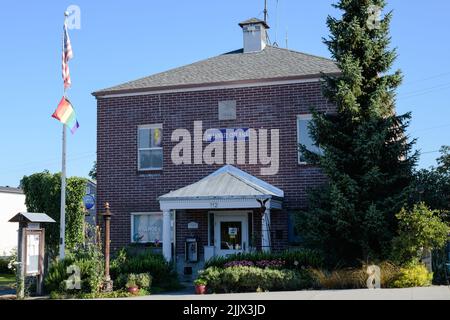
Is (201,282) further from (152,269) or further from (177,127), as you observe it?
(177,127)

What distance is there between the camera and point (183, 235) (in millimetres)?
23219

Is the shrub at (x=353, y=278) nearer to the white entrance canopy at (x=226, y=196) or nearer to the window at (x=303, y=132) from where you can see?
the white entrance canopy at (x=226, y=196)

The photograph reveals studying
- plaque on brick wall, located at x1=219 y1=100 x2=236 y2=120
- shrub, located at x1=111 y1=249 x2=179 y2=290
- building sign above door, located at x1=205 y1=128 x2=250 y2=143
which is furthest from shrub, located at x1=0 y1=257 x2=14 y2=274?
plaque on brick wall, located at x1=219 y1=100 x2=236 y2=120

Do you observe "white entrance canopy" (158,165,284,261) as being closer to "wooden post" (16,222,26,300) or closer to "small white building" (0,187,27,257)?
"wooden post" (16,222,26,300)

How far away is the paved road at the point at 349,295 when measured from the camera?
14430 millimetres

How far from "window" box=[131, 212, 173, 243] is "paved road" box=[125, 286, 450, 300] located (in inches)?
271

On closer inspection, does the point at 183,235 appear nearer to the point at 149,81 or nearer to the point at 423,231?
the point at 149,81

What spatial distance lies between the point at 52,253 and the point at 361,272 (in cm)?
1216

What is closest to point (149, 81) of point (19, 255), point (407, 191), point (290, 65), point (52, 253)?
point (290, 65)

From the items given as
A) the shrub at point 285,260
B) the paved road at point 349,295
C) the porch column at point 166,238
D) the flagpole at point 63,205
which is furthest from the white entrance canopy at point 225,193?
the paved road at point 349,295

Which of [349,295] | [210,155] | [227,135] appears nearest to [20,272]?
[210,155]

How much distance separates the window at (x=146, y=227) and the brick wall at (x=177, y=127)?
242mm

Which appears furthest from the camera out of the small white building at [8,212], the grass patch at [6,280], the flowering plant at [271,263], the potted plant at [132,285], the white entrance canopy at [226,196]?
the small white building at [8,212]

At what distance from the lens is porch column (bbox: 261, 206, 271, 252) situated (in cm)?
2109
